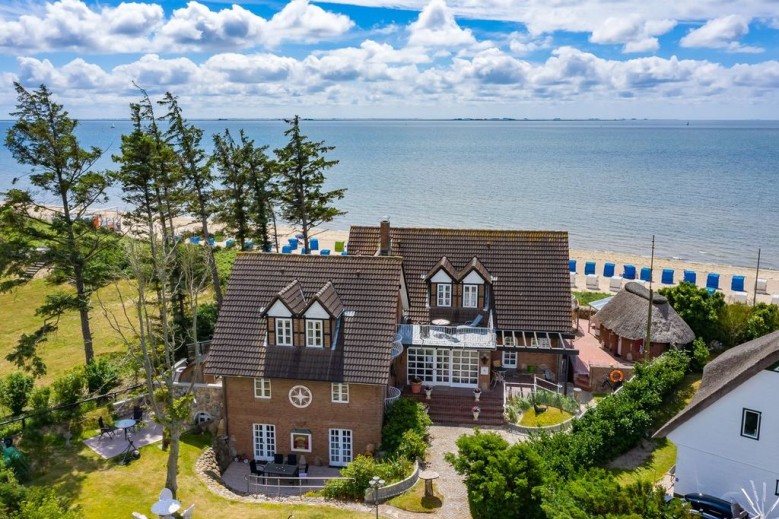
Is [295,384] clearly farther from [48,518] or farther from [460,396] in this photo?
[48,518]

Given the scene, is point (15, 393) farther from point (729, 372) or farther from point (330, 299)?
point (729, 372)

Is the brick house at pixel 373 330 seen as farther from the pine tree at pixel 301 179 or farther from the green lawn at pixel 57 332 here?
the green lawn at pixel 57 332

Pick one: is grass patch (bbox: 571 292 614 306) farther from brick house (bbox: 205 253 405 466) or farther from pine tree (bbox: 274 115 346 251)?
brick house (bbox: 205 253 405 466)

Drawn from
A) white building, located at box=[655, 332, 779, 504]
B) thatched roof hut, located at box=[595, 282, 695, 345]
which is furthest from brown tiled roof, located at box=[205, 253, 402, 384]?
thatched roof hut, located at box=[595, 282, 695, 345]

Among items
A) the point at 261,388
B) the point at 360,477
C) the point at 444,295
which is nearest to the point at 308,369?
the point at 261,388

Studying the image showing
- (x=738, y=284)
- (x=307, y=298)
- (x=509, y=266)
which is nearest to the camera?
(x=307, y=298)

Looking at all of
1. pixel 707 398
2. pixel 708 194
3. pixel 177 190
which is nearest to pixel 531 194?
pixel 708 194
